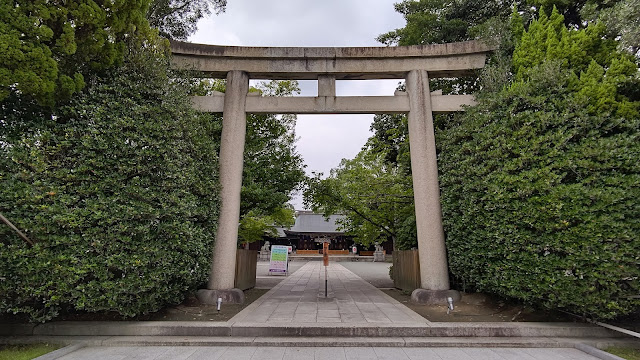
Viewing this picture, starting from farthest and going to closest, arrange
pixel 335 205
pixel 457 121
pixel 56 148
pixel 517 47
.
Result: 1. pixel 335 205
2. pixel 457 121
3. pixel 517 47
4. pixel 56 148

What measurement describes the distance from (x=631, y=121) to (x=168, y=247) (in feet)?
27.5

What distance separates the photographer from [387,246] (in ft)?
117

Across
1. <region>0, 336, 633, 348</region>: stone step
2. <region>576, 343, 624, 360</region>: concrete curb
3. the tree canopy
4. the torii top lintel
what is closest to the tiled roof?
the torii top lintel

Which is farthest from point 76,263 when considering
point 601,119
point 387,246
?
point 387,246

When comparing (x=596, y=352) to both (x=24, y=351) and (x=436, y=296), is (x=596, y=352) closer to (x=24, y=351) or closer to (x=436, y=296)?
(x=436, y=296)

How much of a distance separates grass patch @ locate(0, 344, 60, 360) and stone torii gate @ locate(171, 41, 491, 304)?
4384 millimetres

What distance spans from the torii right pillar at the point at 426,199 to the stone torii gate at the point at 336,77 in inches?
1.0

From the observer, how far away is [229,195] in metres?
7.63

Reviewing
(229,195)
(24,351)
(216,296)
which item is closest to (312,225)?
(229,195)

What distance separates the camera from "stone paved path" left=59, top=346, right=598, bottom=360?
15.0ft

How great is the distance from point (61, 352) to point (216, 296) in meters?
2.89

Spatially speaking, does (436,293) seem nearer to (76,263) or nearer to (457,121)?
(457,121)

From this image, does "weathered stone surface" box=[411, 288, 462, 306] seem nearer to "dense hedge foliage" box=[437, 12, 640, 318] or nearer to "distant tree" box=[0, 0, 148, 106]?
"dense hedge foliage" box=[437, 12, 640, 318]

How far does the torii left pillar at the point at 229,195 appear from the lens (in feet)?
24.0
